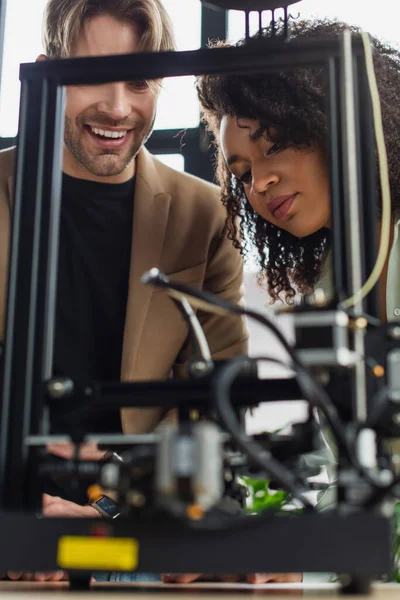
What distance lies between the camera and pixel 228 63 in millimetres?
887

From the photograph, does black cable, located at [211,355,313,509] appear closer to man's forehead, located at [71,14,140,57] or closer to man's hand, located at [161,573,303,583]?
man's hand, located at [161,573,303,583]

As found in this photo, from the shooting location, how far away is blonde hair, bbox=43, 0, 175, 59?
1649 mm

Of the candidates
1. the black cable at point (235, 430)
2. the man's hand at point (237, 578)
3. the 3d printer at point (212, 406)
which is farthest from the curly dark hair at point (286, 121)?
the black cable at point (235, 430)

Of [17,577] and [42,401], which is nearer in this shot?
[42,401]

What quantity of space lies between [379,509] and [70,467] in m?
0.31

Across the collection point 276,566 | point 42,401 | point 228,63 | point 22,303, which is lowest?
point 276,566

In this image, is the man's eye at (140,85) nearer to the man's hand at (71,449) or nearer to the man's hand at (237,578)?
the man's hand at (71,449)

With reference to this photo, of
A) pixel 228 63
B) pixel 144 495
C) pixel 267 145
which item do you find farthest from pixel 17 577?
pixel 267 145

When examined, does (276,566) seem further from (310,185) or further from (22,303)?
(310,185)

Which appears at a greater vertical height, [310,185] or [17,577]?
[310,185]

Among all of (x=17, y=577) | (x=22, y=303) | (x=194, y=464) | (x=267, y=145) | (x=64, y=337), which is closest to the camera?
(x=194, y=464)

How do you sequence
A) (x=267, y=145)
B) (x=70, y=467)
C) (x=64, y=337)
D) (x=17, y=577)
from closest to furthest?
1. (x=70, y=467)
2. (x=17, y=577)
3. (x=267, y=145)
4. (x=64, y=337)

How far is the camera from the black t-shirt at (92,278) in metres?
1.57

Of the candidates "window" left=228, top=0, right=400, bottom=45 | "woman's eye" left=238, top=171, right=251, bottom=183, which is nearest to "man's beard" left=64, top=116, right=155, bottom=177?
"woman's eye" left=238, top=171, right=251, bottom=183
